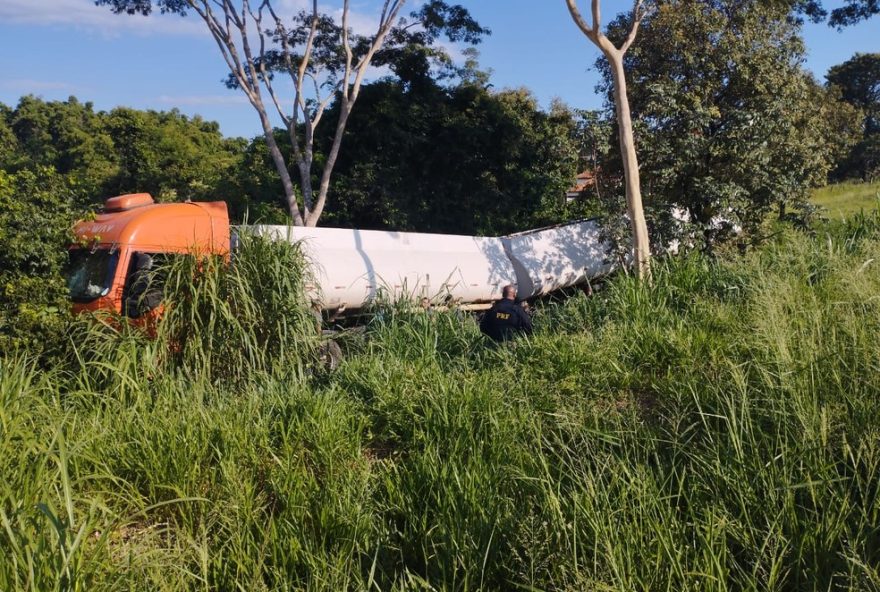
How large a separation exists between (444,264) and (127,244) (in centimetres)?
551

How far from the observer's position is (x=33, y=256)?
722 cm

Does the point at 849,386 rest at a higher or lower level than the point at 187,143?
lower

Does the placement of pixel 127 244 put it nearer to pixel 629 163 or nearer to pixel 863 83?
pixel 629 163

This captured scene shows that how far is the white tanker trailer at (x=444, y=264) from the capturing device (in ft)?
34.9

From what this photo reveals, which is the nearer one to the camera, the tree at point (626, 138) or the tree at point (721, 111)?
the tree at point (626, 138)

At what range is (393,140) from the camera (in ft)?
61.5

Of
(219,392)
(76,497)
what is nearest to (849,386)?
(76,497)

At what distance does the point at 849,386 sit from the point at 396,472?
2665 mm

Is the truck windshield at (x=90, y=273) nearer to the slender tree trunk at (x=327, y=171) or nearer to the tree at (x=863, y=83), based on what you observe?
the slender tree trunk at (x=327, y=171)

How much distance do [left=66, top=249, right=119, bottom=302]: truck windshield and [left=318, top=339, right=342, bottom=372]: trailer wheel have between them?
8.47 ft

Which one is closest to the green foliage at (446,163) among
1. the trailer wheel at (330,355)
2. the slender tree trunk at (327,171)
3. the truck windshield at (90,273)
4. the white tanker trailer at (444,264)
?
the slender tree trunk at (327,171)

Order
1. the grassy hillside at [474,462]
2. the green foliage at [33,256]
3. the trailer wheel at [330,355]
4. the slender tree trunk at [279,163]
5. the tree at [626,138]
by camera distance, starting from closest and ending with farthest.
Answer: the grassy hillside at [474,462]
the green foliage at [33,256]
the trailer wheel at [330,355]
the tree at [626,138]
the slender tree trunk at [279,163]

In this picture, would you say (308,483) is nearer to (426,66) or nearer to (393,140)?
(393,140)

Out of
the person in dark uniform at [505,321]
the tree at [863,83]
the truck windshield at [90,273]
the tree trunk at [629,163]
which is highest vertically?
the tree at [863,83]
